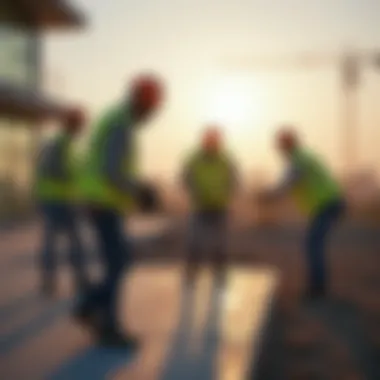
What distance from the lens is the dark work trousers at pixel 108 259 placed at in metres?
2.27

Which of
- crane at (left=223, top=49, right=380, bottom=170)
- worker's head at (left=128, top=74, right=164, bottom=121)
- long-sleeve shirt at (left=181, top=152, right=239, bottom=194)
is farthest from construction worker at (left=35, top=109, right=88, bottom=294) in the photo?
crane at (left=223, top=49, right=380, bottom=170)

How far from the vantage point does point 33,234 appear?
2287mm

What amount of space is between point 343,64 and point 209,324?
2.17ft

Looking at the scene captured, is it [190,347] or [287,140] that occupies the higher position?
[287,140]

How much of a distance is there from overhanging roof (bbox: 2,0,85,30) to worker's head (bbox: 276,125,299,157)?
18.1 inches

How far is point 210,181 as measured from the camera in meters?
2.21

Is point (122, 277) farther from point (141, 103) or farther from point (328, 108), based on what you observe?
point (328, 108)

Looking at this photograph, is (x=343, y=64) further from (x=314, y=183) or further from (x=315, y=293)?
(x=315, y=293)

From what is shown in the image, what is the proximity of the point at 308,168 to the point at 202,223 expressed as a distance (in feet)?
0.79

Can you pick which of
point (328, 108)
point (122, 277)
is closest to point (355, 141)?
point (328, 108)

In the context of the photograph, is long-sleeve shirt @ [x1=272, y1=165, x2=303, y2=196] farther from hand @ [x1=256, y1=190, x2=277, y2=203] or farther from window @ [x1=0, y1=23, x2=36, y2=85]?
window @ [x1=0, y1=23, x2=36, y2=85]

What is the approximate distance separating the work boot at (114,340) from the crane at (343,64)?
579mm

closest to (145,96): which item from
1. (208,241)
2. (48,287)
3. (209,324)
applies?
(208,241)

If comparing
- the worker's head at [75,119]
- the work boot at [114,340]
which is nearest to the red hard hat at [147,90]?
the worker's head at [75,119]
